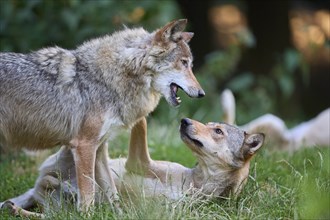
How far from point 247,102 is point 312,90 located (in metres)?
3.38

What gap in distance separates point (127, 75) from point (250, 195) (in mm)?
1347

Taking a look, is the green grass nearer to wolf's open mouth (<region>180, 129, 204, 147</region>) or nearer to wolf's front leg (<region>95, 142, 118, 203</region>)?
wolf's front leg (<region>95, 142, 118, 203</region>)

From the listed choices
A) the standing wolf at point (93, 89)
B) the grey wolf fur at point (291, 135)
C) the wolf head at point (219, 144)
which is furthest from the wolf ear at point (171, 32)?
the grey wolf fur at point (291, 135)

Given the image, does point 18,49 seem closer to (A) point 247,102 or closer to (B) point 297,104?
(A) point 247,102

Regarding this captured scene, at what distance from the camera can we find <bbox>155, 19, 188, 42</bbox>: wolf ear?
19.7 ft

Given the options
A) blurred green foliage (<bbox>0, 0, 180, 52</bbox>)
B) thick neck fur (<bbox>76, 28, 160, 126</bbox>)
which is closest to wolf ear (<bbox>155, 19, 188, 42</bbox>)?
thick neck fur (<bbox>76, 28, 160, 126</bbox>)

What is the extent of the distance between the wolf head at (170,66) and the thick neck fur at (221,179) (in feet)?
2.03

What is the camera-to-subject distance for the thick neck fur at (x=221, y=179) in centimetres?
609

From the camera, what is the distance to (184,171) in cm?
633

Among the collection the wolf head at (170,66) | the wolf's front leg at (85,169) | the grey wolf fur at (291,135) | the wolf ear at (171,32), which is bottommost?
the grey wolf fur at (291,135)

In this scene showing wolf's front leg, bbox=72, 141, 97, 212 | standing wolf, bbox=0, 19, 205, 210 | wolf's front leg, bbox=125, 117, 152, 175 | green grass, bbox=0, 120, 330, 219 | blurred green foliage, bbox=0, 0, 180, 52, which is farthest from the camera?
blurred green foliage, bbox=0, 0, 180, 52

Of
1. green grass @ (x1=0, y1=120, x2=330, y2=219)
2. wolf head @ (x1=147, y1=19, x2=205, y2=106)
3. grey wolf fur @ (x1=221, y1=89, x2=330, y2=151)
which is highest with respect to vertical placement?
wolf head @ (x1=147, y1=19, x2=205, y2=106)

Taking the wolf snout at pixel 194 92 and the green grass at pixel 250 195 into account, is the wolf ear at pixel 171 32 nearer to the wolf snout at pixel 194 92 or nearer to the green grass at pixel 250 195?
the wolf snout at pixel 194 92

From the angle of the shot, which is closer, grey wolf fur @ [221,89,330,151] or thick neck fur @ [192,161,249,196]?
thick neck fur @ [192,161,249,196]
